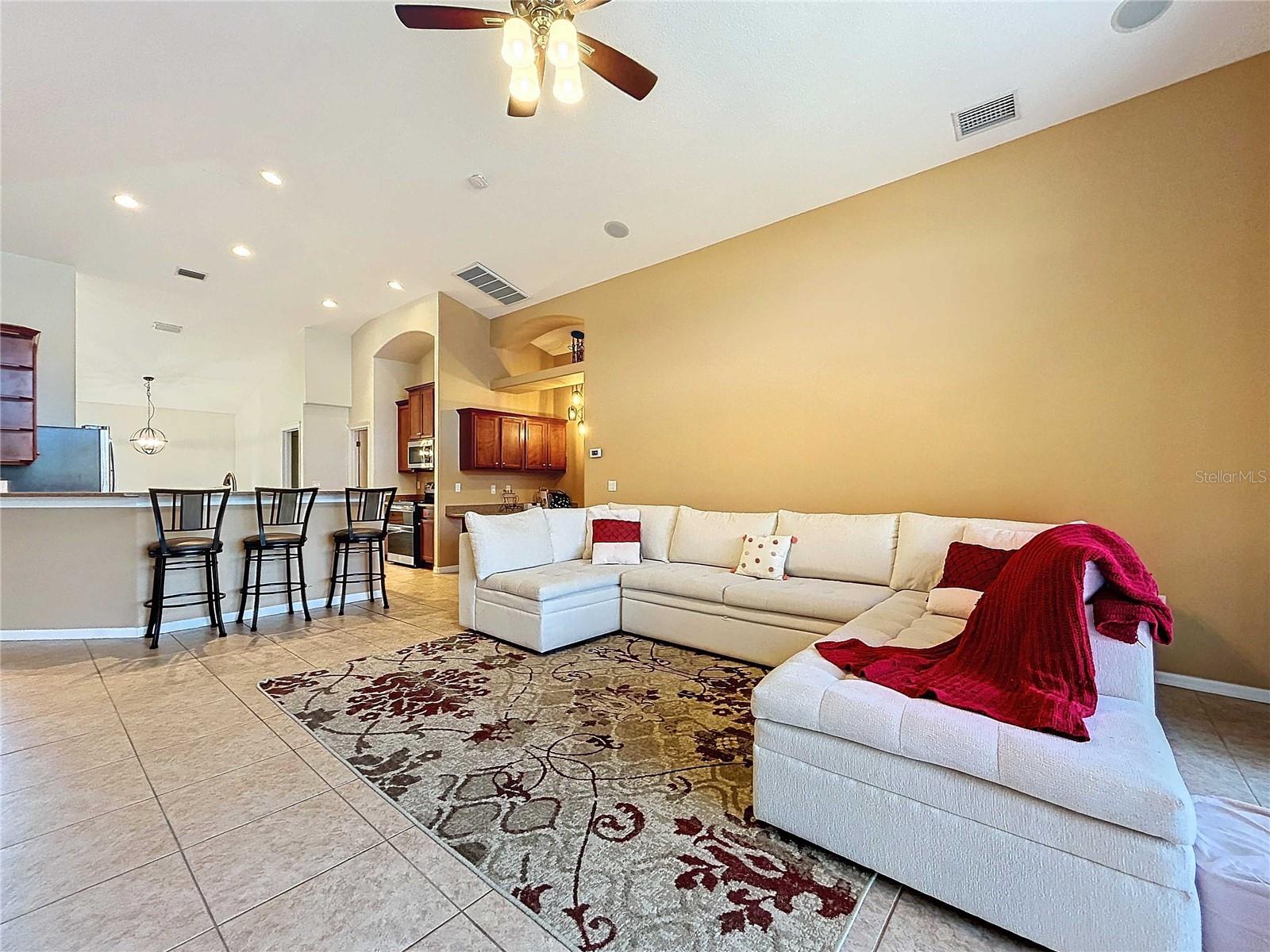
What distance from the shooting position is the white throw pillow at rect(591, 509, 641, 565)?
14.3 ft

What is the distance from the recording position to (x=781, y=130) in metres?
3.74

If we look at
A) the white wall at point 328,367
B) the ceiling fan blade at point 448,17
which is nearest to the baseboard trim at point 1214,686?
the ceiling fan blade at point 448,17

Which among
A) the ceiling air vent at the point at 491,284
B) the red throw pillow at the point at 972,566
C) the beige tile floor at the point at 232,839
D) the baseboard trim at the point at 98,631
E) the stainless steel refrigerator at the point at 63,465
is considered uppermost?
the ceiling air vent at the point at 491,284

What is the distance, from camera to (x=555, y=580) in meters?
3.67

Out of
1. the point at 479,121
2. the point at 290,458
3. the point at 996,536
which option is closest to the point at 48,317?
the point at 290,458

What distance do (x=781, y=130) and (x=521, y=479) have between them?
562 cm

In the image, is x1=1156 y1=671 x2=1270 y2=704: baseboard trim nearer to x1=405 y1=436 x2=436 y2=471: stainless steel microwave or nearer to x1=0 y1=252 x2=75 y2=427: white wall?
x1=405 y1=436 x2=436 y2=471: stainless steel microwave

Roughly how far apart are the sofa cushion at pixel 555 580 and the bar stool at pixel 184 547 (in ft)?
7.13

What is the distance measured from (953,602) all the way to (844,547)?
937mm

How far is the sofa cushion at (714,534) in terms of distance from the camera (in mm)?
4098

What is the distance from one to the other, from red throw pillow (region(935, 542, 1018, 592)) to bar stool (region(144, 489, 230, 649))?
500cm

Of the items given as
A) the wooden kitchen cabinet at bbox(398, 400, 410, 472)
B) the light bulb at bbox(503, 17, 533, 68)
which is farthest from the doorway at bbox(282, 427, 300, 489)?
the light bulb at bbox(503, 17, 533, 68)

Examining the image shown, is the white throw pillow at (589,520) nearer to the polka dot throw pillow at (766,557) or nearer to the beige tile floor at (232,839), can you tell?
the polka dot throw pillow at (766,557)

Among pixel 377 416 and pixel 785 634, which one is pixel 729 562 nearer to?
pixel 785 634
